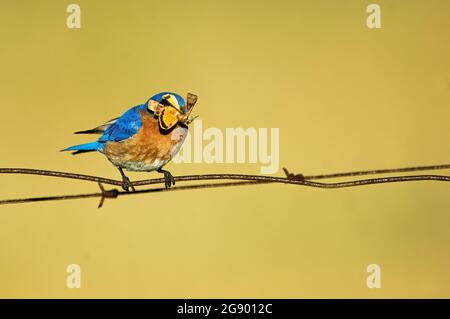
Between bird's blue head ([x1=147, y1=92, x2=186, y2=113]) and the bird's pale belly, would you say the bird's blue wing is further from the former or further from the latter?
bird's blue head ([x1=147, y1=92, x2=186, y2=113])

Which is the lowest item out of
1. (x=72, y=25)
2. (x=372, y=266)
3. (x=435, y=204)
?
(x=372, y=266)

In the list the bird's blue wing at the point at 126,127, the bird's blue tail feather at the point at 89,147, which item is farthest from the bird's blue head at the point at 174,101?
the bird's blue tail feather at the point at 89,147

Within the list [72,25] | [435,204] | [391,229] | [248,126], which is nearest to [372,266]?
[391,229]

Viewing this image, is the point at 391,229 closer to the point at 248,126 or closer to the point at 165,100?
the point at 248,126

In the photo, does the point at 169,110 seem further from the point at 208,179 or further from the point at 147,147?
the point at 208,179

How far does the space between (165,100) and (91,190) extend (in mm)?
1626

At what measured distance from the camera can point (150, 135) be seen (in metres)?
2.09

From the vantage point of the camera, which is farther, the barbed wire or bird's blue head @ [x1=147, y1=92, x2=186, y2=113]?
bird's blue head @ [x1=147, y1=92, x2=186, y2=113]

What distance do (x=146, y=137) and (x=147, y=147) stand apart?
0.03 metres

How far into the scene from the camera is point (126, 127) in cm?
212

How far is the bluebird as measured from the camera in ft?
6.68

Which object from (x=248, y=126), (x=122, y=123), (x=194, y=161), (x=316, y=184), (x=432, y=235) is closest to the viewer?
(x=316, y=184)

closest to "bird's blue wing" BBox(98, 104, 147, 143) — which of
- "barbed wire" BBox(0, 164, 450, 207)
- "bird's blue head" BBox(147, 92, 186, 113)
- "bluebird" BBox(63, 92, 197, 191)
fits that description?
"bluebird" BBox(63, 92, 197, 191)

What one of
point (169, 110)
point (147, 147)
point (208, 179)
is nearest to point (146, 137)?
point (147, 147)
